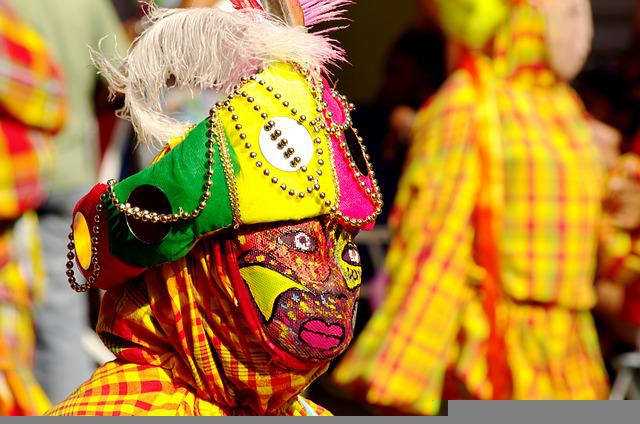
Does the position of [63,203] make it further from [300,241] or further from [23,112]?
[300,241]

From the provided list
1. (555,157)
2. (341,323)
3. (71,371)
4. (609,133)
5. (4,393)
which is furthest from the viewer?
(609,133)

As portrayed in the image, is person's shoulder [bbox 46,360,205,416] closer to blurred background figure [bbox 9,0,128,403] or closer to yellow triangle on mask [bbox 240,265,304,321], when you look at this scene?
yellow triangle on mask [bbox 240,265,304,321]

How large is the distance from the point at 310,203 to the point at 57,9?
6.90ft

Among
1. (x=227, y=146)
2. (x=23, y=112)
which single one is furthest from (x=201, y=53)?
(x=23, y=112)

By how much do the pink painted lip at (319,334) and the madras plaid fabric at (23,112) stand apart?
1.29 metres

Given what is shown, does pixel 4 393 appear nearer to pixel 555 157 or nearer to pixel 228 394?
pixel 228 394

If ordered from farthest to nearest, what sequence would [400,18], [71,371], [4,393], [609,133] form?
1. [400,18]
2. [609,133]
3. [71,371]
4. [4,393]

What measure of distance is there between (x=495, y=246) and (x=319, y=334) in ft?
7.70

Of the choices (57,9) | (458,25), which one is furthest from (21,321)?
(458,25)

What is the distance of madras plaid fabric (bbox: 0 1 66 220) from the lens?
276 centimetres

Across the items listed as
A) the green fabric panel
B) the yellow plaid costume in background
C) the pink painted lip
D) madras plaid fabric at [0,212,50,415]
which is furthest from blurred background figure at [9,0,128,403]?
the pink painted lip

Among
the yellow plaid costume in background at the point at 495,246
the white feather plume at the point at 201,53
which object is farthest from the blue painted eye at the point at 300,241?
the yellow plaid costume in background at the point at 495,246

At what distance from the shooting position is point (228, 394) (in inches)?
70.5

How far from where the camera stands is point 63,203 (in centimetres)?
350
